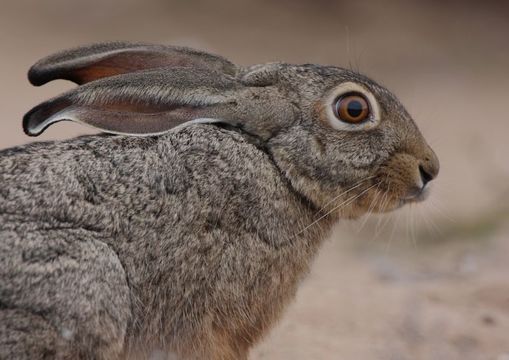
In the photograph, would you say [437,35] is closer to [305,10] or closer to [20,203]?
[305,10]

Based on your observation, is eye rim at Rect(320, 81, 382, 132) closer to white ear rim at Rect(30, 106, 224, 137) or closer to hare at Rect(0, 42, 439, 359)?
hare at Rect(0, 42, 439, 359)

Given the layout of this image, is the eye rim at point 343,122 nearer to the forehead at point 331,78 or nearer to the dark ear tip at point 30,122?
the forehead at point 331,78

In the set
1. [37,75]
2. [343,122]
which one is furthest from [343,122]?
[37,75]

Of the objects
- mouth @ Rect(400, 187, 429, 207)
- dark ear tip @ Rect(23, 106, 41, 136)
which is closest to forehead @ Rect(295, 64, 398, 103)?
mouth @ Rect(400, 187, 429, 207)

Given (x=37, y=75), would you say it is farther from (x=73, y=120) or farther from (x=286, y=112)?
(x=286, y=112)

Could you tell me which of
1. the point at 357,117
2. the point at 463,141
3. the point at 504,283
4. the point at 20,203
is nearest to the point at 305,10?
the point at 463,141

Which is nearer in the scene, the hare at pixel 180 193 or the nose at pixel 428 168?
the hare at pixel 180 193

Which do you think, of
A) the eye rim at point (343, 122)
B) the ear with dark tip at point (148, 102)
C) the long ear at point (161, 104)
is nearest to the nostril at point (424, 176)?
the eye rim at point (343, 122)
